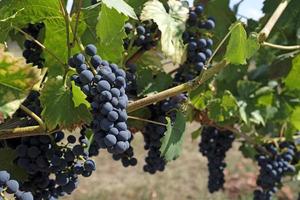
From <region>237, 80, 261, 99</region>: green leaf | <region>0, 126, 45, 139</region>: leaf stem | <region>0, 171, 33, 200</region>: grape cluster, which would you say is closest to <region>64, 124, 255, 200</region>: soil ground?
<region>237, 80, 261, 99</region>: green leaf

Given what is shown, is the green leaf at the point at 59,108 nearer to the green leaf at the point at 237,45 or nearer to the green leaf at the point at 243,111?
the green leaf at the point at 237,45

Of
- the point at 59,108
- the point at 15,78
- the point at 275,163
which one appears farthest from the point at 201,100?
the point at 15,78

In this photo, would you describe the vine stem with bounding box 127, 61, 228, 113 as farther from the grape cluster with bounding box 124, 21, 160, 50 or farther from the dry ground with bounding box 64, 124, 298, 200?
the dry ground with bounding box 64, 124, 298, 200

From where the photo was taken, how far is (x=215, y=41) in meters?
1.83

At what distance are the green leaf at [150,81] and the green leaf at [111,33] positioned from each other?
24cm

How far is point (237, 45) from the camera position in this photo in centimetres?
128

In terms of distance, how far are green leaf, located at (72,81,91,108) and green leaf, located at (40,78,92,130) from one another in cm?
1

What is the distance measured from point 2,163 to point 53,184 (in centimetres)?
11

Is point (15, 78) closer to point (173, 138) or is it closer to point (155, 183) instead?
point (173, 138)

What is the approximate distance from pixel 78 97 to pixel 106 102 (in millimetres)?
56

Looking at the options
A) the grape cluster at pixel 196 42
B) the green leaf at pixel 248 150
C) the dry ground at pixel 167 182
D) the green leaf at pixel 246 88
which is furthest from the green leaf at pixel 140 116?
the dry ground at pixel 167 182

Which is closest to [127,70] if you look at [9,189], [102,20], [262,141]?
[102,20]

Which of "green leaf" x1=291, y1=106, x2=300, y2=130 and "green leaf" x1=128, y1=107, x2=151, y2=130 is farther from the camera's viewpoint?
"green leaf" x1=291, y1=106, x2=300, y2=130

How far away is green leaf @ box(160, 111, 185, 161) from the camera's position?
131 cm
